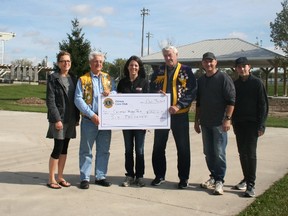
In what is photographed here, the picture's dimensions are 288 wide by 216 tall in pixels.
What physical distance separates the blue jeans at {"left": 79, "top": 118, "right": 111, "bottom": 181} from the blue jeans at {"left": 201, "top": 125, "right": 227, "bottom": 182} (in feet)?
4.99

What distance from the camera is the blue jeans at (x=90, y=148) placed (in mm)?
5734

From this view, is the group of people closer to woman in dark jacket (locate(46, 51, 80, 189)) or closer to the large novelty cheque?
woman in dark jacket (locate(46, 51, 80, 189))

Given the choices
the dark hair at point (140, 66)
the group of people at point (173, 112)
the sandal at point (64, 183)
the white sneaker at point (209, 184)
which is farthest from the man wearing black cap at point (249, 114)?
the sandal at point (64, 183)

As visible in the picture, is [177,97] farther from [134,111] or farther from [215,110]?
[134,111]

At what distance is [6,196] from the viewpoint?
514cm

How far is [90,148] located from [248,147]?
231cm

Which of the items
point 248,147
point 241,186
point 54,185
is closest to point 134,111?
point 54,185

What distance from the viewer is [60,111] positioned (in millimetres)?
5578

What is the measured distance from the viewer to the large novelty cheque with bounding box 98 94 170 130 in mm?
5711

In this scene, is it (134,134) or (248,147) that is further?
(134,134)

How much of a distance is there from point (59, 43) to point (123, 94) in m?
21.0

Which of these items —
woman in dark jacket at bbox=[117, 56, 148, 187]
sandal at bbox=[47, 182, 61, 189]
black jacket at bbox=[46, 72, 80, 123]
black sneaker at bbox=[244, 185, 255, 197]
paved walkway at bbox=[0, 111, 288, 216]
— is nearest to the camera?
paved walkway at bbox=[0, 111, 288, 216]

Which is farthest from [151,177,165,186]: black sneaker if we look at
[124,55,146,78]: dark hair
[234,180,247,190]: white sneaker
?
[124,55,146,78]: dark hair

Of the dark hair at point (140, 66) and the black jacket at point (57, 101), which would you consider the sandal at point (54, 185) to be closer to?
the black jacket at point (57, 101)
